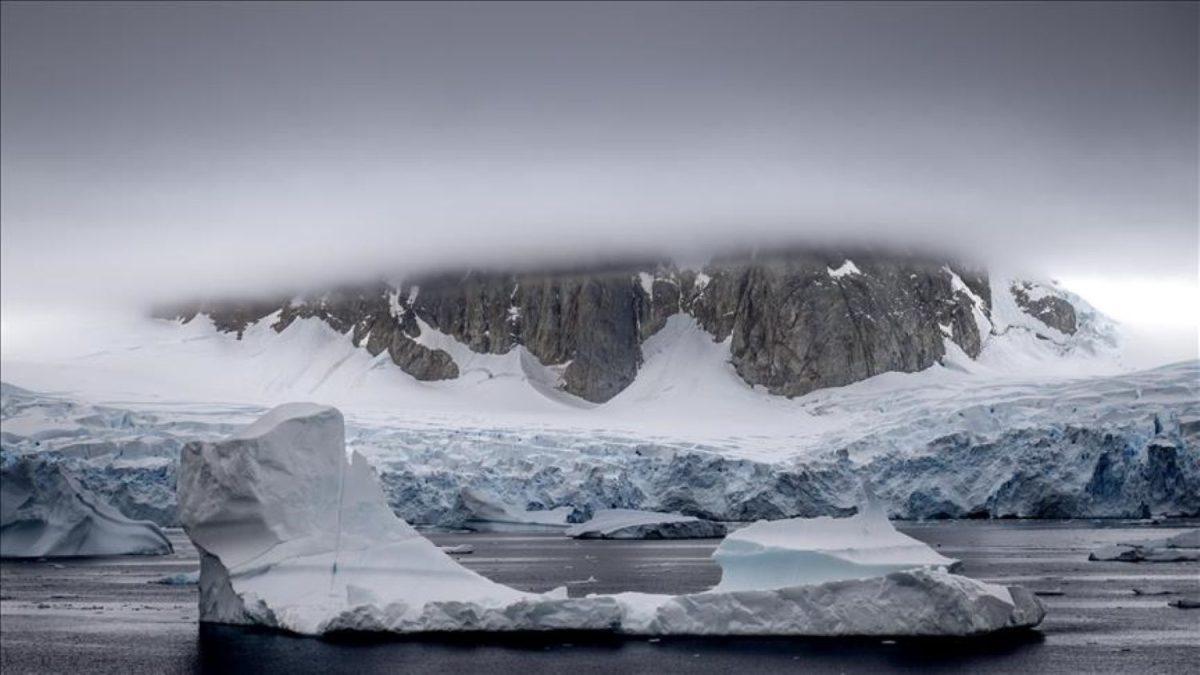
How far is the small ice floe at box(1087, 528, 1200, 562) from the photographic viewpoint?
3734cm

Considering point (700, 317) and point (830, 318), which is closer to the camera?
point (830, 318)

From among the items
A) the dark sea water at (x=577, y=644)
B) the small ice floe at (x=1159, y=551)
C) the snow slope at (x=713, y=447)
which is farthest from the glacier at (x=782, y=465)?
the dark sea water at (x=577, y=644)

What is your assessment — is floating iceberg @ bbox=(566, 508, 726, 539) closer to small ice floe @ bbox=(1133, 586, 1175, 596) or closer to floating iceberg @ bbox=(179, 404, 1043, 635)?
small ice floe @ bbox=(1133, 586, 1175, 596)

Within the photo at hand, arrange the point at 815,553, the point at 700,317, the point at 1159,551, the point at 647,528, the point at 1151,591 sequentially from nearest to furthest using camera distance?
1. the point at 815,553
2. the point at 1151,591
3. the point at 1159,551
4. the point at 647,528
5. the point at 700,317

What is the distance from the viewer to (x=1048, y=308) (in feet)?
393

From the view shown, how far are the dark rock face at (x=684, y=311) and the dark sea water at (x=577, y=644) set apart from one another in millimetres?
87794

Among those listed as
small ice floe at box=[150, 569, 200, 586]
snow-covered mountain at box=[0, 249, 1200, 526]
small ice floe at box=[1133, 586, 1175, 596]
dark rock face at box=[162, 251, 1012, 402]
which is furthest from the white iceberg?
dark rock face at box=[162, 251, 1012, 402]

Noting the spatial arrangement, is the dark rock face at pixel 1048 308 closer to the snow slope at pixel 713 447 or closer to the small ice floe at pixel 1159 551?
the snow slope at pixel 713 447

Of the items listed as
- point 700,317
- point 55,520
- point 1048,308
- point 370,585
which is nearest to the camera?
point 370,585

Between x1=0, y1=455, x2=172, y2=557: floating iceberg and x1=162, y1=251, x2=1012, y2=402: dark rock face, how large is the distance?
85388 mm

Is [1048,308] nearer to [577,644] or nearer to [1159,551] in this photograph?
[1159,551]

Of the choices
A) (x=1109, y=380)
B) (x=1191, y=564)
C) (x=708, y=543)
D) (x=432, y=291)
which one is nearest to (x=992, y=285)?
(x=432, y=291)

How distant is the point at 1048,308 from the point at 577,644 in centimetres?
10392

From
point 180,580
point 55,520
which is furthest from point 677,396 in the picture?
point 180,580
